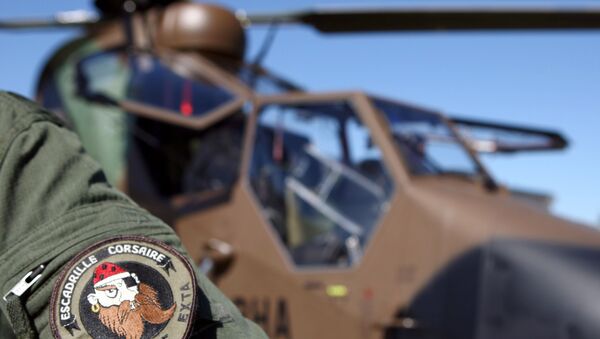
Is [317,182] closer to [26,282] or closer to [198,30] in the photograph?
[198,30]

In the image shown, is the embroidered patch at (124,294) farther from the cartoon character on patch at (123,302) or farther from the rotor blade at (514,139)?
the rotor blade at (514,139)

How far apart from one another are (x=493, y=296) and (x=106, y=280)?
8.12ft

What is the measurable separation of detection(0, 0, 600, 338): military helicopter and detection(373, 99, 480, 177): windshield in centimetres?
1

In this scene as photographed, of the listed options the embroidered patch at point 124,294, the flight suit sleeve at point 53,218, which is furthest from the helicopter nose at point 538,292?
the embroidered patch at point 124,294

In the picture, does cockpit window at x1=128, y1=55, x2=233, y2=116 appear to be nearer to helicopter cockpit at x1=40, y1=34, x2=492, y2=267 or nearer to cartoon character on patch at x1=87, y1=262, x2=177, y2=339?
helicopter cockpit at x1=40, y1=34, x2=492, y2=267

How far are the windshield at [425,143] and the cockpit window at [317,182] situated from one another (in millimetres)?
182

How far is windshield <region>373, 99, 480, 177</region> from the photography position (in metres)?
4.16

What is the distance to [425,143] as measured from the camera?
14.2ft

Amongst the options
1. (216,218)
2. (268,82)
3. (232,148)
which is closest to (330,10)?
(268,82)

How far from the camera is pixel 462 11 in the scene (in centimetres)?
500

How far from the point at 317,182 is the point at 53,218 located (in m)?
3.28

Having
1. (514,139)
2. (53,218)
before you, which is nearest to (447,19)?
(514,139)

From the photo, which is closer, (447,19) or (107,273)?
(107,273)

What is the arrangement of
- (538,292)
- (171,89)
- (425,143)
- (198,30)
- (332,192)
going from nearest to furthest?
(538,292), (332,192), (425,143), (171,89), (198,30)
